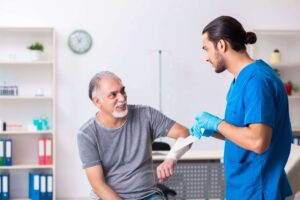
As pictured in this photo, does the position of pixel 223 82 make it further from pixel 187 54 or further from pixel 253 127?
pixel 253 127

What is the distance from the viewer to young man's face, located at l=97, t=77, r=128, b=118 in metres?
2.34

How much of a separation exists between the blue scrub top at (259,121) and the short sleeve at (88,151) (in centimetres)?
62

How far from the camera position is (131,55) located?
5.40 metres

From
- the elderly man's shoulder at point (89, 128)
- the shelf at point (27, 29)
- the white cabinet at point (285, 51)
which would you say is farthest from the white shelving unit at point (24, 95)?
the elderly man's shoulder at point (89, 128)

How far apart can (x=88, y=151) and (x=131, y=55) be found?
3.18 meters

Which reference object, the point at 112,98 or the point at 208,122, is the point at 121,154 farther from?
the point at 208,122

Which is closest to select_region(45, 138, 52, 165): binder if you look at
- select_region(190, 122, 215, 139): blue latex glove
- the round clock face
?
the round clock face

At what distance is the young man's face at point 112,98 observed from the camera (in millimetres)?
2340

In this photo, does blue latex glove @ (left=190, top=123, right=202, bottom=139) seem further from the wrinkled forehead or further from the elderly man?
the wrinkled forehead

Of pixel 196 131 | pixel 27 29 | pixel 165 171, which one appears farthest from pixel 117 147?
pixel 27 29

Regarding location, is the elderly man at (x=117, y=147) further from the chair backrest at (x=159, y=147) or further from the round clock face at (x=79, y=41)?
the round clock face at (x=79, y=41)

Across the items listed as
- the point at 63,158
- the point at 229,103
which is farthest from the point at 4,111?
the point at 229,103

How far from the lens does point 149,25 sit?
5422mm

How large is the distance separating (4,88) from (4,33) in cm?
57
